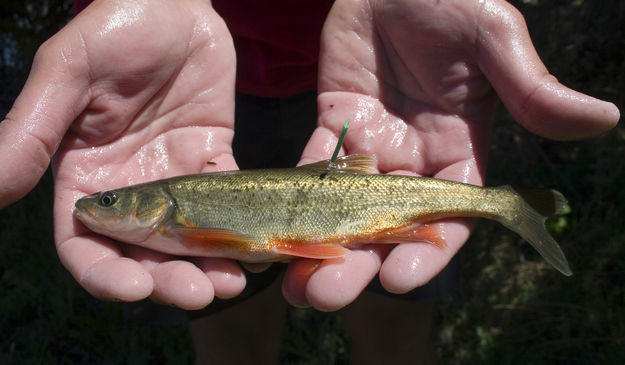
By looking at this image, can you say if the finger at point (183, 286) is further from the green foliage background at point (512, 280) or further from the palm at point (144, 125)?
the green foliage background at point (512, 280)

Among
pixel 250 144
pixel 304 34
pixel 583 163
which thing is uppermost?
pixel 304 34

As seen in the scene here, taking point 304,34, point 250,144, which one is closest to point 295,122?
point 250,144

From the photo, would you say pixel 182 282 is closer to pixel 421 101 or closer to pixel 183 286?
pixel 183 286

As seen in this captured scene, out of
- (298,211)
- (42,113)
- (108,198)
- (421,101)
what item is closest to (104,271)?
(108,198)

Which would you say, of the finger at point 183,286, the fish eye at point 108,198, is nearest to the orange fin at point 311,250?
the finger at point 183,286

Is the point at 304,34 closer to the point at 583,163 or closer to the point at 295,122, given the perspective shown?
the point at 295,122
